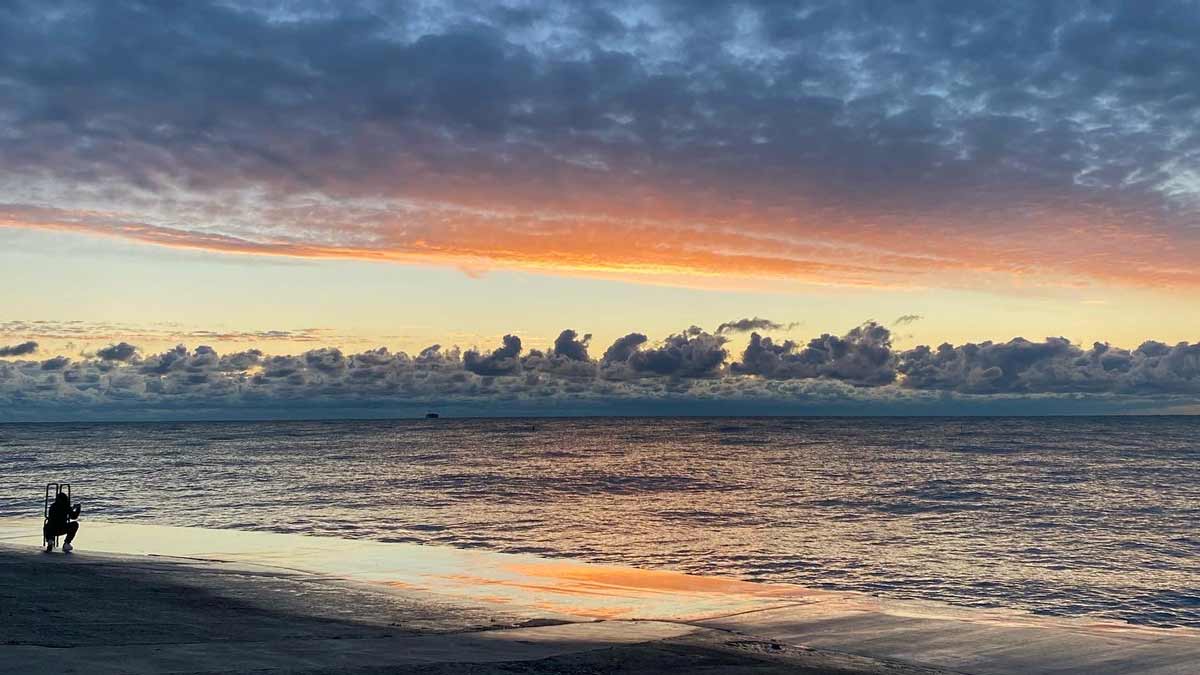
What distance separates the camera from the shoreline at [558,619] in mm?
15930

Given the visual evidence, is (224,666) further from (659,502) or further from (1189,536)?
(659,502)

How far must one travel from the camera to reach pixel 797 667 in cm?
1548

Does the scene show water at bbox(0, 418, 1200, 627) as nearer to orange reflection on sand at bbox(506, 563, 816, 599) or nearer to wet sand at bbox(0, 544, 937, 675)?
orange reflection on sand at bbox(506, 563, 816, 599)

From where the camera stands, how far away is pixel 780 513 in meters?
51.9

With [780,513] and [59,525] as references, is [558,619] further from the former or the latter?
[780,513]

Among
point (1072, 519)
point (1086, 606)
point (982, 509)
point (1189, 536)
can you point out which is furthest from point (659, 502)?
point (1086, 606)

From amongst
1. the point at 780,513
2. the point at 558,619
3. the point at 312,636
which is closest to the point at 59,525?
the point at 312,636

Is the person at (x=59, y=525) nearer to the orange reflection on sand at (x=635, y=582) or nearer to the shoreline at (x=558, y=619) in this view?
the shoreline at (x=558, y=619)

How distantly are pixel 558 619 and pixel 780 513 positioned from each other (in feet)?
110

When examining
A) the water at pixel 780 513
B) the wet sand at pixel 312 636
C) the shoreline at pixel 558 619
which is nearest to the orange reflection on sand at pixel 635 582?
the shoreline at pixel 558 619

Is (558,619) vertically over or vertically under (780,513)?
over

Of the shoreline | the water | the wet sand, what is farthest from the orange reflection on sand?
the wet sand

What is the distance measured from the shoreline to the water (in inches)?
168

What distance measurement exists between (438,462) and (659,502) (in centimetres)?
5386
